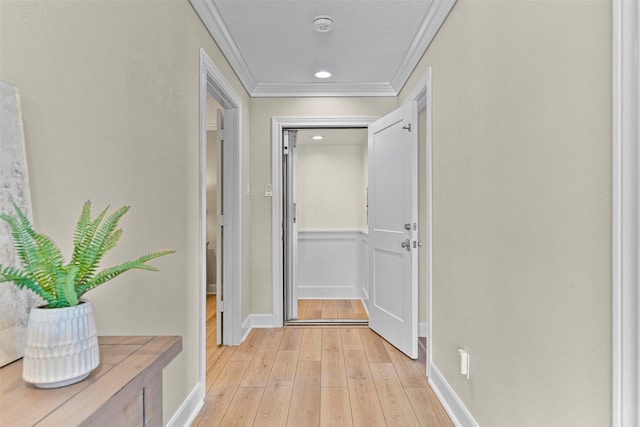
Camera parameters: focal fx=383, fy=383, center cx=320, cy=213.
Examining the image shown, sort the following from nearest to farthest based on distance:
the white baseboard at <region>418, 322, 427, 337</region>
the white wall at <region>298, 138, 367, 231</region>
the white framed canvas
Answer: the white framed canvas < the white baseboard at <region>418, 322, 427, 337</region> < the white wall at <region>298, 138, 367, 231</region>

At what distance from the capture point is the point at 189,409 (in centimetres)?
207

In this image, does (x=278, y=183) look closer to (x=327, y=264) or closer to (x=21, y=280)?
(x=327, y=264)

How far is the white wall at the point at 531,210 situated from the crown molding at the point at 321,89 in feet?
5.23

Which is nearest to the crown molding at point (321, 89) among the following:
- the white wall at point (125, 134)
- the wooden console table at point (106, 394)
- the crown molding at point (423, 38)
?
the crown molding at point (423, 38)

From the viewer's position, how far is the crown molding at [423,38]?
224cm

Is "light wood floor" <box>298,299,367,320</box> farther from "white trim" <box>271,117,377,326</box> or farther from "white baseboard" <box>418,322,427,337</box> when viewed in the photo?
"white baseboard" <box>418,322,427,337</box>

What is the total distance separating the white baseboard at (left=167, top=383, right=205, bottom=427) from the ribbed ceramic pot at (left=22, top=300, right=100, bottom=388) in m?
1.24

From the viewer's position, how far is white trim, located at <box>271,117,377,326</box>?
12.5ft

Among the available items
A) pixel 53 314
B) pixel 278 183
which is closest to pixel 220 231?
pixel 278 183

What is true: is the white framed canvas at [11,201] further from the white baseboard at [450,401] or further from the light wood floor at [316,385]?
the white baseboard at [450,401]

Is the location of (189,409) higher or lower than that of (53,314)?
lower

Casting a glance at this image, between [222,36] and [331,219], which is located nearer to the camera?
[222,36]
